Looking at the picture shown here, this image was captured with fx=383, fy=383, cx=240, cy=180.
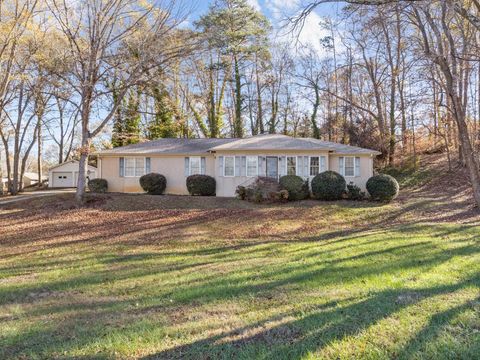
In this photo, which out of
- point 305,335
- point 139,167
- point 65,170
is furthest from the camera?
point 65,170

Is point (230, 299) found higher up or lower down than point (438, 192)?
lower down

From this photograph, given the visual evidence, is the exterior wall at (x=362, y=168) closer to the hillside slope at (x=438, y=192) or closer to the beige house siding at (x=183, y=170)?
the beige house siding at (x=183, y=170)

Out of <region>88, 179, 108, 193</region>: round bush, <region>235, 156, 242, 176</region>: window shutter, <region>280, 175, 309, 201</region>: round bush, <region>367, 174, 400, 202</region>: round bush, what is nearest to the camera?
<region>367, 174, 400, 202</region>: round bush

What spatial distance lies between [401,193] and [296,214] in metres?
10.2

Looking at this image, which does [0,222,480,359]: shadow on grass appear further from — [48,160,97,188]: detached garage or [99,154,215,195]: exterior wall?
[48,160,97,188]: detached garage

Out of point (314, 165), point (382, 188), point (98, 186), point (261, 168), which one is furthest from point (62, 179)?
point (382, 188)

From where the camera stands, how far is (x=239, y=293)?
17.1ft

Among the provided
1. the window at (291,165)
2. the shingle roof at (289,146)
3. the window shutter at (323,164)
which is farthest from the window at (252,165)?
the window shutter at (323,164)

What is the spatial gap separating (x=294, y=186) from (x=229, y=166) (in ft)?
13.3

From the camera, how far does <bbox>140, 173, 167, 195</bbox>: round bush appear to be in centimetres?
2117

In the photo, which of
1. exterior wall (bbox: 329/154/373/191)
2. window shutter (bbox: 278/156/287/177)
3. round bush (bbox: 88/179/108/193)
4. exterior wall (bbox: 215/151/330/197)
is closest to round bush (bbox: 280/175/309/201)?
window shutter (bbox: 278/156/287/177)

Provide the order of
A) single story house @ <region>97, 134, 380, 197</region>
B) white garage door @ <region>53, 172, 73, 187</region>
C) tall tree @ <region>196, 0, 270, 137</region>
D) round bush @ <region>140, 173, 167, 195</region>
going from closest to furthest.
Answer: single story house @ <region>97, 134, 380, 197</region>, round bush @ <region>140, 173, 167, 195</region>, tall tree @ <region>196, 0, 270, 137</region>, white garage door @ <region>53, 172, 73, 187</region>

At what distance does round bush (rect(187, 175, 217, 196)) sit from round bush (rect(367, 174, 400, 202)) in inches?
321

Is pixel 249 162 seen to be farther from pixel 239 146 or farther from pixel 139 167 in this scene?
pixel 139 167
